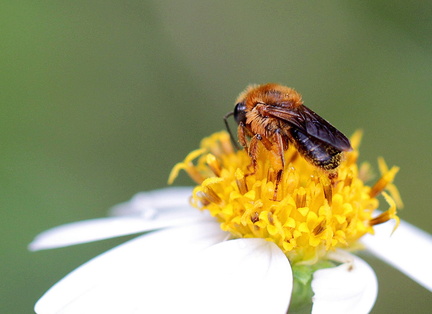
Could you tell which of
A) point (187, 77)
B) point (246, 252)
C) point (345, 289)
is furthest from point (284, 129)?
point (187, 77)

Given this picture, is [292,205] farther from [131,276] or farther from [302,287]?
[131,276]

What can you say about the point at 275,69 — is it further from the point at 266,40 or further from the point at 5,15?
the point at 5,15

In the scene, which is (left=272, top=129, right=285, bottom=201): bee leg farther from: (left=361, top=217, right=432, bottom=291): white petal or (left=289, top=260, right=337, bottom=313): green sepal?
(left=361, top=217, right=432, bottom=291): white petal

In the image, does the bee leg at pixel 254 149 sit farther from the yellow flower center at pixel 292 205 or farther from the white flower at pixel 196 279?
the white flower at pixel 196 279

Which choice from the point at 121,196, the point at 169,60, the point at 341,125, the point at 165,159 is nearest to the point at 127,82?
the point at 169,60

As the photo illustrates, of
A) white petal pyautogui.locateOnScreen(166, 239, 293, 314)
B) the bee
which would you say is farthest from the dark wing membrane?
white petal pyautogui.locateOnScreen(166, 239, 293, 314)

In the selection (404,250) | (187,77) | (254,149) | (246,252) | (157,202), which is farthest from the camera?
(187,77)
